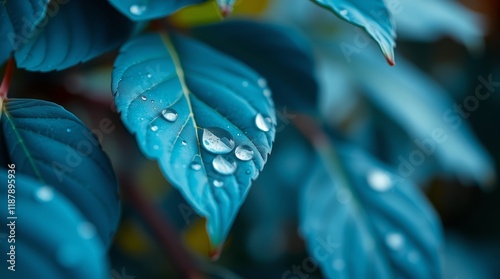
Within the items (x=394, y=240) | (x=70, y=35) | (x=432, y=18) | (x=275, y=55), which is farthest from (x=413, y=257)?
(x=432, y=18)

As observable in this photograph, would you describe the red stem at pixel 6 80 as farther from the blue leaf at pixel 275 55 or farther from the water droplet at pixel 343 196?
the water droplet at pixel 343 196

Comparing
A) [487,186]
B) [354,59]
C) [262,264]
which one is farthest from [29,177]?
[487,186]

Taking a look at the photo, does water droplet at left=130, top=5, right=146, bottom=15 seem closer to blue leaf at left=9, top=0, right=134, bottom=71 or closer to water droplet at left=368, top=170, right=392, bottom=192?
blue leaf at left=9, top=0, right=134, bottom=71

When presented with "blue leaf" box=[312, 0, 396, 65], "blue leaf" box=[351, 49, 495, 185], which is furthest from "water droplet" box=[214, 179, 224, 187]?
"blue leaf" box=[351, 49, 495, 185]

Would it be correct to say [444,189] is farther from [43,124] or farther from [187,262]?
[43,124]

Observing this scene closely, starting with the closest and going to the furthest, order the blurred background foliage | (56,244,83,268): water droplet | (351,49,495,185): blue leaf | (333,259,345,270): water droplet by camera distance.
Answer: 1. (56,244,83,268): water droplet
2. (333,259,345,270): water droplet
3. the blurred background foliage
4. (351,49,495,185): blue leaf
